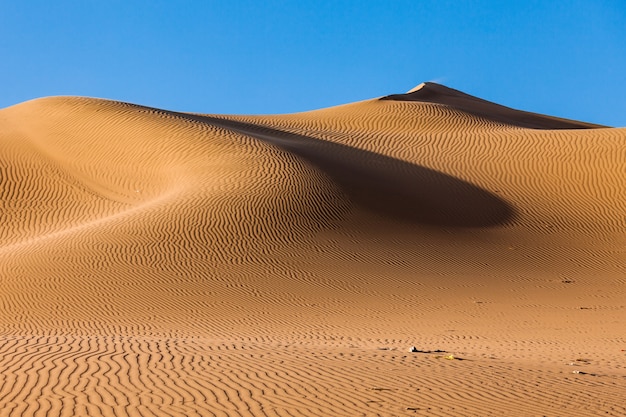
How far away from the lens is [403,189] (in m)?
29.8

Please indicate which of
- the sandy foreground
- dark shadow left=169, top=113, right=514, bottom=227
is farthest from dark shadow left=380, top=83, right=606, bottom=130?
dark shadow left=169, top=113, right=514, bottom=227

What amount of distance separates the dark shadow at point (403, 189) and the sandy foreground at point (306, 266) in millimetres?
130

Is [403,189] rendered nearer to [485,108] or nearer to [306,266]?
[306,266]

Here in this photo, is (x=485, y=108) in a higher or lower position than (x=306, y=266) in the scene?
higher

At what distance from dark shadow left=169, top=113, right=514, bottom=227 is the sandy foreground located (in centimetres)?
13

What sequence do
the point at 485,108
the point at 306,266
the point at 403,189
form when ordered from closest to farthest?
the point at 306,266 → the point at 403,189 → the point at 485,108

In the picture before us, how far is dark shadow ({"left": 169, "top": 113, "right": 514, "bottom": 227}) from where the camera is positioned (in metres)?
27.5

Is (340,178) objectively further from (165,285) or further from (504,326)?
(504,326)

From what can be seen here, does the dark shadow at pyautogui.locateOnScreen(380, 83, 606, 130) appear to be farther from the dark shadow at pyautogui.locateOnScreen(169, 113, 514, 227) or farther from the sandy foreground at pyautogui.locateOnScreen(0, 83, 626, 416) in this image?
the dark shadow at pyautogui.locateOnScreen(169, 113, 514, 227)

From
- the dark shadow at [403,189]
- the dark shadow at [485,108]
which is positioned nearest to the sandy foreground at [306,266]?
the dark shadow at [403,189]

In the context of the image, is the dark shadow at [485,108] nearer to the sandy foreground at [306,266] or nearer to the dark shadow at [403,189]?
the sandy foreground at [306,266]

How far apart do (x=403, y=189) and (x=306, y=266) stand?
9.52 metres

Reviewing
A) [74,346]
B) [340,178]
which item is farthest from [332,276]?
[74,346]

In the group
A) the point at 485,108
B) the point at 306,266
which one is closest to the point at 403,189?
the point at 306,266
